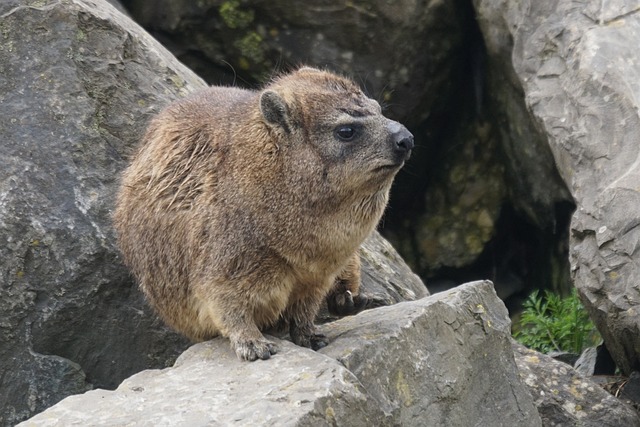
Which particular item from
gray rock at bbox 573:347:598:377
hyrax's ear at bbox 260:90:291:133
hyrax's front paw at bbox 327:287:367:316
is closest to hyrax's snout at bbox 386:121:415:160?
hyrax's ear at bbox 260:90:291:133

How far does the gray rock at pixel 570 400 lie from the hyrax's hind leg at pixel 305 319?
1998 millimetres

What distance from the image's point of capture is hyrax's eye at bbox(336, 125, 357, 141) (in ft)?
24.5

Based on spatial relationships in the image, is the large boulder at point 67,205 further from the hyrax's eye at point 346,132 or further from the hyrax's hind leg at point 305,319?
the hyrax's eye at point 346,132

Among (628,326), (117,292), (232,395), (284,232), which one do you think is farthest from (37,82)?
(628,326)

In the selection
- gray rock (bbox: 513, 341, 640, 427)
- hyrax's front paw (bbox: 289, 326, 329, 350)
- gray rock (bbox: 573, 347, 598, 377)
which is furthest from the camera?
gray rock (bbox: 573, 347, 598, 377)

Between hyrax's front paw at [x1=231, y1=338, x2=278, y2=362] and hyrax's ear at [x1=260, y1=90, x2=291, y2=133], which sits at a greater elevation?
hyrax's ear at [x1=260, y1=90, x2=291, y2=133]

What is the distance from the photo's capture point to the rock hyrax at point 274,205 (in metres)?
7.41

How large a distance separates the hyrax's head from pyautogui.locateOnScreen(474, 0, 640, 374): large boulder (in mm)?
2451

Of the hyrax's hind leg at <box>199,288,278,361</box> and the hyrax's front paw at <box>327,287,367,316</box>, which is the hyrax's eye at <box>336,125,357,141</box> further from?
the hyrax's front paw at <box>327,287,367,316</box>

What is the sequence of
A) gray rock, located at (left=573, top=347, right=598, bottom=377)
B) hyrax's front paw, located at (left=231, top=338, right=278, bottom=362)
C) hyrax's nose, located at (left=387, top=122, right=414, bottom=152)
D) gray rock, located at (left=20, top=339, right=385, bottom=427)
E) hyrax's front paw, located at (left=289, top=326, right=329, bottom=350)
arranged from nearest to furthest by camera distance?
gray rock, located at (left=20, top=339, right=385, bottom=427) < hyrax's front paw, located at (left=231, top=338, right=278, bottom=362) < hyrax's nose, located at (left=387, top=122, right=414, bottom=152) < hyrax's front paw, located at (left=289, top=326, right=329, bottom=350) < gray rock, located at (left=573, top=347, right=598, bottom=377)

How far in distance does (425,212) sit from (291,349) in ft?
23.2

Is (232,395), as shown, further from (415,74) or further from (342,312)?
(415,74)

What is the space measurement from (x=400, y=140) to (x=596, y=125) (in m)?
3.15

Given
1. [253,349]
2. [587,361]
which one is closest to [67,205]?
[253,349]
